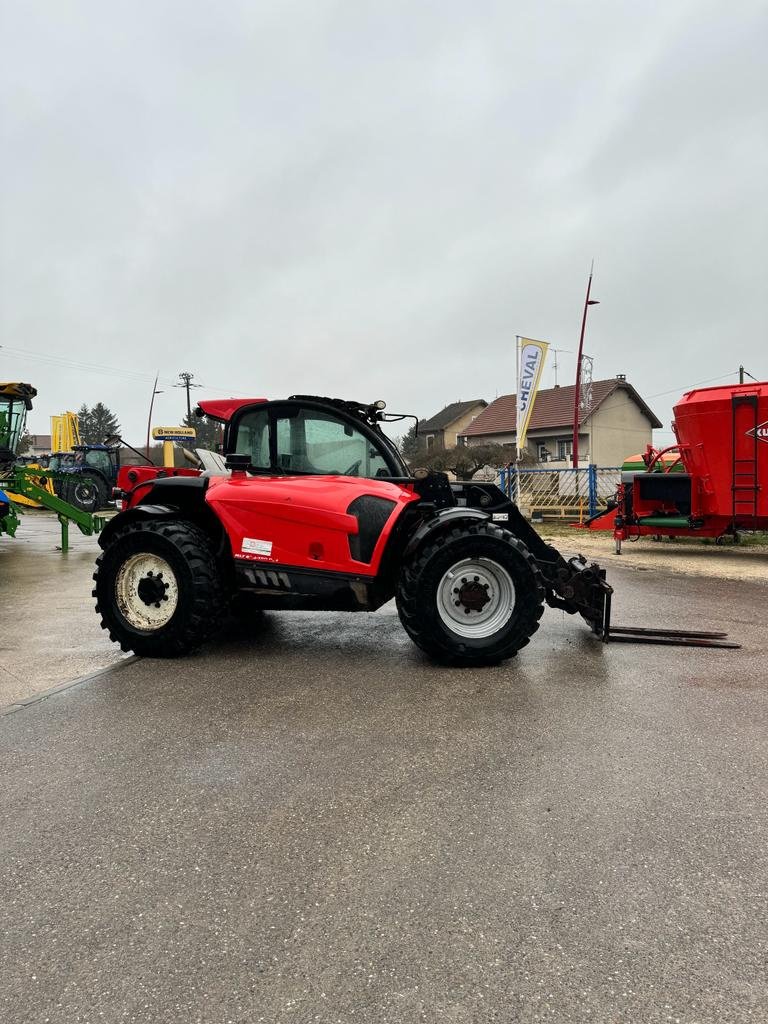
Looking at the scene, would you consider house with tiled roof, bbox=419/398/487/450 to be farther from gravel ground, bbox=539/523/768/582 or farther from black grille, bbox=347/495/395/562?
black grille, bbox=347/495/395/562

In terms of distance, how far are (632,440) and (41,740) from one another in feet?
133

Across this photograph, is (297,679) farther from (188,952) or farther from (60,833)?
(188,952)

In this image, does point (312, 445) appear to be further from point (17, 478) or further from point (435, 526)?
point (17, 478)

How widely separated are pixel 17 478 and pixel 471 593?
33.5 ft

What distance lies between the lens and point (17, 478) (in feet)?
37.9

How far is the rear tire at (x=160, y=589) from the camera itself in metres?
4.53

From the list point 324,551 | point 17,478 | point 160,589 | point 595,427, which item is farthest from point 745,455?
point 595,427

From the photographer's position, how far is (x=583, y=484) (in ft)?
64.6

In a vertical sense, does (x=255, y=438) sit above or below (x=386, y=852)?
above

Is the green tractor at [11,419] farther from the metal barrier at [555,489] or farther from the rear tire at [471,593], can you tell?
the metal barrier at [555,489]

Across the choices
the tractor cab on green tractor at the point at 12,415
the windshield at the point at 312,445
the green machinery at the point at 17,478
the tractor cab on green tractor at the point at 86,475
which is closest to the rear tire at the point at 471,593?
the windshield at the point at 312,445

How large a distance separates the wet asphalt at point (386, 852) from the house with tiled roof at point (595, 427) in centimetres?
3390


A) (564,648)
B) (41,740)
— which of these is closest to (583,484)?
(564,648)

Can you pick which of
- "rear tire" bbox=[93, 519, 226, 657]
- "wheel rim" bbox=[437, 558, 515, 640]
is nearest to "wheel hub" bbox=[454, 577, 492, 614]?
"wheel rim" bbox=[437, 558, 515, 640]
